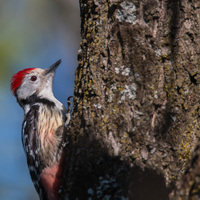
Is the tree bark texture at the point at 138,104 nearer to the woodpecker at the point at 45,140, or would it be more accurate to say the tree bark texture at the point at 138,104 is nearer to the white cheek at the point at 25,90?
the woodpecker at the point at 45,140

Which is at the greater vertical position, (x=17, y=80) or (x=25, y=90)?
(x=17, y=80)

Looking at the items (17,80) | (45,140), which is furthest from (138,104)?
(17,80)

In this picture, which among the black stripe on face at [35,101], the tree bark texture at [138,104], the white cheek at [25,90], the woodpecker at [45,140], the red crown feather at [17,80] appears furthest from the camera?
the red crown feather at [17,80]

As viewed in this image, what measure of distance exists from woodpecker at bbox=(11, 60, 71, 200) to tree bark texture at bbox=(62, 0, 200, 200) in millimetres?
900

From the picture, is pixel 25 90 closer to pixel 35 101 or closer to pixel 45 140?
pixel 35 101

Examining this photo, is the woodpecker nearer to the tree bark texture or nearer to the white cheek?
the white cheek

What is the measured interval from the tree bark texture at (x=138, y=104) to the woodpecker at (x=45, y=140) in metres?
0.90

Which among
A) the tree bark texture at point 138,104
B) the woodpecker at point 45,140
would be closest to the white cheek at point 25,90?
the woodpecker at point 45,140

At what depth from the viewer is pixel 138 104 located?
260 centimetres

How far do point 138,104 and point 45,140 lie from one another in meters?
1.79

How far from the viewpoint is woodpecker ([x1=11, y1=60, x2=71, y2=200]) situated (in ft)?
12.1

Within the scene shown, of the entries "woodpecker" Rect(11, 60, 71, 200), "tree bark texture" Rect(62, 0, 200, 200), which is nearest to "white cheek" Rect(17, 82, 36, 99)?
"woodpecker" Rect(11, 60, 71, 200)

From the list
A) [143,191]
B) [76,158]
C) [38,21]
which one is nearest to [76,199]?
[76,158]

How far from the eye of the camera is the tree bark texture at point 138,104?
2541 millimetres
